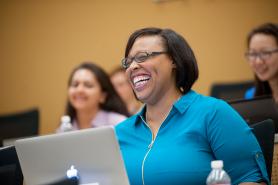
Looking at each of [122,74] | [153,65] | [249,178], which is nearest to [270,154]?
[249,178]

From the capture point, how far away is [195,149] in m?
2.16

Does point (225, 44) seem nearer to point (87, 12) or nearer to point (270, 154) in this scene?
point (87, 12)

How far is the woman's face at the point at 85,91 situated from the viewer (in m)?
4.29

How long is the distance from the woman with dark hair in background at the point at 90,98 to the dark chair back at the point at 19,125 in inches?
11.8

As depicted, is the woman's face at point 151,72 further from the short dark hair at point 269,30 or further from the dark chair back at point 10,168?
the short dark hair at point 269,30

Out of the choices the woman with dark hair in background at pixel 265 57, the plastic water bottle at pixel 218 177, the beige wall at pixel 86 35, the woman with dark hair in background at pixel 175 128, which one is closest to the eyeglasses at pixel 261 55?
the woman with dark hair in background at pixel 265 57

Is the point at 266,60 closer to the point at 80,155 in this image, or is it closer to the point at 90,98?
the point at 90,98

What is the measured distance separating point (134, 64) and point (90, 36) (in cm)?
344

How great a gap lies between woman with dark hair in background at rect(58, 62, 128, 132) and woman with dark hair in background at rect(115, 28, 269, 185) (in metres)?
1.82

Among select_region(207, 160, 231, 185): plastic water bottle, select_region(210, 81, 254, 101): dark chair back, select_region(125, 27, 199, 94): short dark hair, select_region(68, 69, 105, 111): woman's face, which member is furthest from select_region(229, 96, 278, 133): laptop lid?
select_region(68, 69, 105, 111): woman's face

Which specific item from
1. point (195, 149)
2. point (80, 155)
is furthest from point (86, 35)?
point (80, 155)

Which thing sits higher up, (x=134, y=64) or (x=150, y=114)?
(x=134, y=64)

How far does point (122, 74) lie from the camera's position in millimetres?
5402

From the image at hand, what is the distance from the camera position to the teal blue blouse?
2080mm
